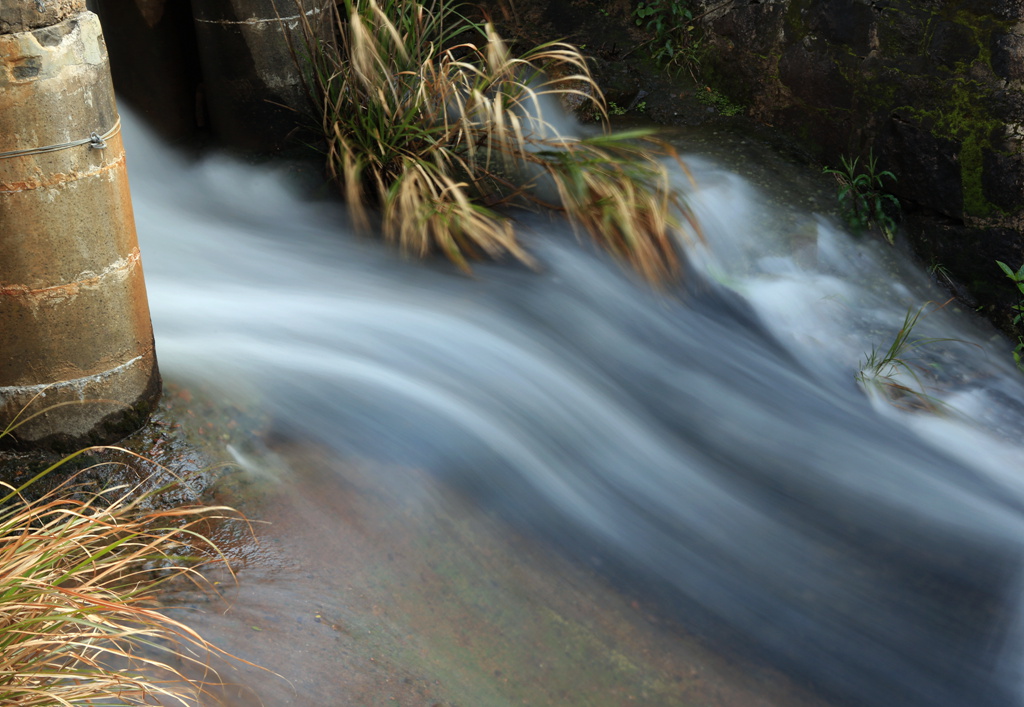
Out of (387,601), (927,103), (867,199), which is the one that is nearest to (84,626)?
(387,601)

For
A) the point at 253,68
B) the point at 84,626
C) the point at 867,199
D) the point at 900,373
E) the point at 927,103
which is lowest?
the point at 900,373

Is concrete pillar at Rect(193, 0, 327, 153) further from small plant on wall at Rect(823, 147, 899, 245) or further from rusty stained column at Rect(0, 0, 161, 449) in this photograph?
small plant on wall at Rect(823, 147, 899, 245)

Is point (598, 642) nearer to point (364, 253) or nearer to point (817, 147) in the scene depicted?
point (364, 253)

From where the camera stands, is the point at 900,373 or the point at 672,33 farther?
the point at 672,33

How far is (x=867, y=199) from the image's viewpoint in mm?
4297

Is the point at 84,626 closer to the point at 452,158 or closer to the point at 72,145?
the point at 72,145

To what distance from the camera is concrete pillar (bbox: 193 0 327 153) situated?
14.1 feet

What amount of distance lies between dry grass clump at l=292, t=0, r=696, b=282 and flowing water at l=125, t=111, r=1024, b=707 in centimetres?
13

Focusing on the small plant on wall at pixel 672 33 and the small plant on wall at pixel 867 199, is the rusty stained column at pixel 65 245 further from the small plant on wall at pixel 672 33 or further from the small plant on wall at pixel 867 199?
the small plant on wall at pixel 672 33

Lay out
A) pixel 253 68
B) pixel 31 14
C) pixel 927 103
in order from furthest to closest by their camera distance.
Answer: pixel 253 68, pixel 927 103, pixel 31 14

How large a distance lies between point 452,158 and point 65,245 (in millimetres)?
2050

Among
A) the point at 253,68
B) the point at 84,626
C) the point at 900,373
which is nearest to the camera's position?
the point at 84,626

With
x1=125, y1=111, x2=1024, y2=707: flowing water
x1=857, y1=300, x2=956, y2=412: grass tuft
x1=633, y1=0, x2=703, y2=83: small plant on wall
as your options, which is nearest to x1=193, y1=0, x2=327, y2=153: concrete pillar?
x1=125, y1=111, x2=1024, y2=707: flowing water

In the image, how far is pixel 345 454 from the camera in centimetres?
296
